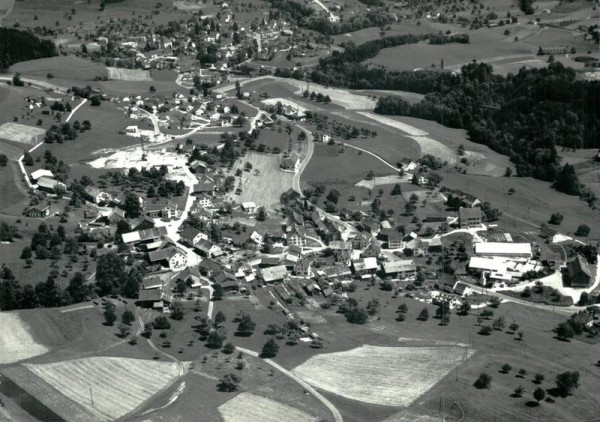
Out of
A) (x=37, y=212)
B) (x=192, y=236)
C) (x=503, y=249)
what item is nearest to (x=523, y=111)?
(x=503, y=249)

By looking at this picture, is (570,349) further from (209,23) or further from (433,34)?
(209,23)

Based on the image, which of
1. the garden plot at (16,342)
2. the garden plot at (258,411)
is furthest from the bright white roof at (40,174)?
the garden plot at (258,411)

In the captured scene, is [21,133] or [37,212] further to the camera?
[21,133]

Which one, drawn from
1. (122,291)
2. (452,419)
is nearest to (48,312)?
(122,291)

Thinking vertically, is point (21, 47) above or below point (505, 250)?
above

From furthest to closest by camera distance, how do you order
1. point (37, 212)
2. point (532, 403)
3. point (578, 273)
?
point (37, 212) < point (578, 273) < point (532, 403)

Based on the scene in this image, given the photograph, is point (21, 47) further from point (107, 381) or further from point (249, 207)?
point (107, 381)
